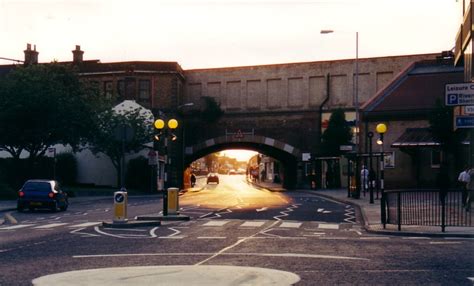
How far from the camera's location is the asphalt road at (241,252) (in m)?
11.8

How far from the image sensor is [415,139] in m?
49.1

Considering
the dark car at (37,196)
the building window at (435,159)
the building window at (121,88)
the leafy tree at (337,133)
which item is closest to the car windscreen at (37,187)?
the dark car at (37,196)

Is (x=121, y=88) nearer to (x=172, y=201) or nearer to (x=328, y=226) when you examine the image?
(x=172, y=201)

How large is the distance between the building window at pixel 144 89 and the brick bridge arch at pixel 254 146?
6.59 metres

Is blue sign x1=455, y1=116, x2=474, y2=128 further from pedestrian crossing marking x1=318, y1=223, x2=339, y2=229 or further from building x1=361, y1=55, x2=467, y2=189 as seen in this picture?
building x1=361, y1=55, x2=467, y2=189

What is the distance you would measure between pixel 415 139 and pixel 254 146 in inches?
1163

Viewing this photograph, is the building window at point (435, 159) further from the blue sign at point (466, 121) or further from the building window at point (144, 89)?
the blue sign at point (466, 121)

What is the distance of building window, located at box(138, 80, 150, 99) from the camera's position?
71.6 m

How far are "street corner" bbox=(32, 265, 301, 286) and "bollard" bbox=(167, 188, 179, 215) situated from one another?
14.1 meters

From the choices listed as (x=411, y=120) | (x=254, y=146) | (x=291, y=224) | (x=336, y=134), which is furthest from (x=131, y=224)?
(x=254, y=146)

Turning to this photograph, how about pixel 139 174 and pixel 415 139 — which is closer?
pixel 415 139

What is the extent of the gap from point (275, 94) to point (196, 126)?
8526 mm

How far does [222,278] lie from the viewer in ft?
37.5

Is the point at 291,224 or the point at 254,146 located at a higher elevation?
the point at 254,146
